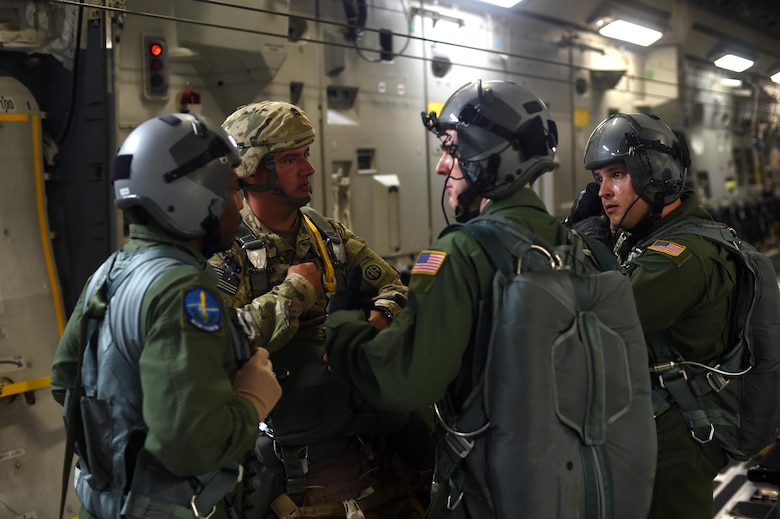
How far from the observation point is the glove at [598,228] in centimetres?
309

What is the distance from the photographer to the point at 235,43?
3.77 meters

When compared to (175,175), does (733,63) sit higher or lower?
higher

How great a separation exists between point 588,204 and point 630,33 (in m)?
5.50

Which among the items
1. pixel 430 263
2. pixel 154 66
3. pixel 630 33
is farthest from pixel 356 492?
pixel 630 33

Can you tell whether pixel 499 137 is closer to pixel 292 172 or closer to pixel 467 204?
pixel 467 204

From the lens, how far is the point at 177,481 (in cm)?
166

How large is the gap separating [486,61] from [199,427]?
16.4 ft

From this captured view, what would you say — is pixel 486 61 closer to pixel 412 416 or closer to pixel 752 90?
pixel 412 416

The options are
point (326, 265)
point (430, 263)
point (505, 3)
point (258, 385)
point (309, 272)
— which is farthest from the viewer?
point (505, 3)

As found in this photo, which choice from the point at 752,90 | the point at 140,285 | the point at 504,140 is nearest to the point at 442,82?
the point at 504,140

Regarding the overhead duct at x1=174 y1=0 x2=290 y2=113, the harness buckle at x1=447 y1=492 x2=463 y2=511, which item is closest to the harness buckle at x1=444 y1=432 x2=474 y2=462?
the harness buckle at x1=447 y1=492 x2=463 y2=511

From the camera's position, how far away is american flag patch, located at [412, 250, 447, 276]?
1.83 m

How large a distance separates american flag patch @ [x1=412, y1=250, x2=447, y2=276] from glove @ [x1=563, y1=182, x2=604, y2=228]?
1.48 metres

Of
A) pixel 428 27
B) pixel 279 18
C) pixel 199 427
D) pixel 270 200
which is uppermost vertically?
pixel 428 27
